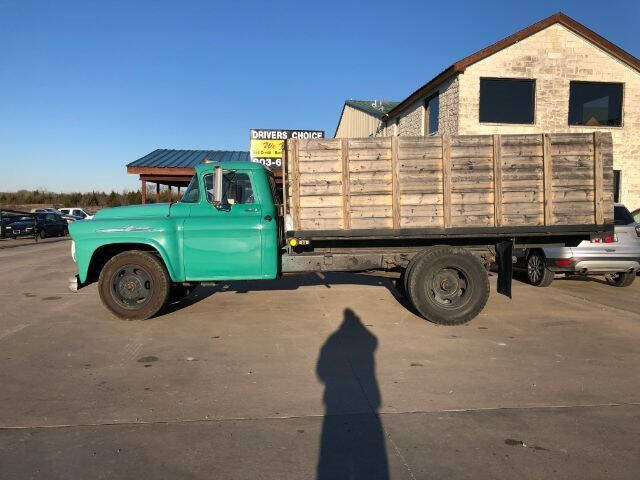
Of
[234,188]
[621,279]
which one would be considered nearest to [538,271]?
[621,279]

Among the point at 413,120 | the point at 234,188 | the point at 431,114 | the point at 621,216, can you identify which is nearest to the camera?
→ the point at 234,188

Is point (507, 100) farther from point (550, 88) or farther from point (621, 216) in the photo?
point (621, 216)

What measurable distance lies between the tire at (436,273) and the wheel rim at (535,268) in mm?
3414

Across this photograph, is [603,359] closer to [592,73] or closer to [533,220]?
[533,220]

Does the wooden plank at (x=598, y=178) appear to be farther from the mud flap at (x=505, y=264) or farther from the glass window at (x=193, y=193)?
the glass window at (x=193, y=193)

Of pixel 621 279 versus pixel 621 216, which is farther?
pixel 621 279

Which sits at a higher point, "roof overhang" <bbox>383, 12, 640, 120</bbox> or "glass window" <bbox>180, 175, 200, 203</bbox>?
"roof overhang" <bbox>383, 12, 640, 120</bbox>

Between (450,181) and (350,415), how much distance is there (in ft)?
11.6

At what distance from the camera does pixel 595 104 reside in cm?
1526

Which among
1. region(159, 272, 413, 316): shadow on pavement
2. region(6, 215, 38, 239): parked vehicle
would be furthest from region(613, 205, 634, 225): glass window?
region(6, 215, 38, 239): parked vehicle

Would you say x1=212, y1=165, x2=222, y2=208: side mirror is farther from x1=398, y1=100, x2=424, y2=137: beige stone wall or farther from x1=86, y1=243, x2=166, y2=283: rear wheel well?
x1=398, y1=100, x2=424, y2=137: beige stone wall

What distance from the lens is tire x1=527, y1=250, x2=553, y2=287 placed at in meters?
8.74

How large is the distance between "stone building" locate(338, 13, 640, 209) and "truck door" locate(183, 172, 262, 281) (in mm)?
10189

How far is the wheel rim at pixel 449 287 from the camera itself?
245 inches
